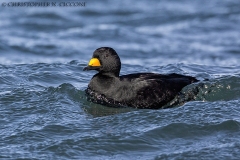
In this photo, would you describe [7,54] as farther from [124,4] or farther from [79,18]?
[124,4]

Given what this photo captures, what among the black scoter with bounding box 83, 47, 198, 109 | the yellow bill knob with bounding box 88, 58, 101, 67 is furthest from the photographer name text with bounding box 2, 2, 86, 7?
the yellow bill knob with bounding box 88, 58, 101, 67

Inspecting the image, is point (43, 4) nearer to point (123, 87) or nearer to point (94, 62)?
point (94, 62)

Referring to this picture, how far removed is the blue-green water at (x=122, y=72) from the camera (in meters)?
6.74

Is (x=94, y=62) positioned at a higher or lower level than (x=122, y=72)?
higher

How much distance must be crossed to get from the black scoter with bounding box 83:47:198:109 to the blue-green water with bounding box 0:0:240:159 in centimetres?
17

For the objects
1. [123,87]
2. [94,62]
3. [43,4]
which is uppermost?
[43,4]

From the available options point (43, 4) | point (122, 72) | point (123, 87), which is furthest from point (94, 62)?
point (43, 4)

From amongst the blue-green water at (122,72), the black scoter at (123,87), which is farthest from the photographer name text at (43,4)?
the black scoter at (123,87)

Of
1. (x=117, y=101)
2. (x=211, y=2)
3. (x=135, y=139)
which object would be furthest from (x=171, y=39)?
(x=135, y=139)

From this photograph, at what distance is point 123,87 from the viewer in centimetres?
823

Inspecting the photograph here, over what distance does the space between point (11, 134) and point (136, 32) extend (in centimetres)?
956

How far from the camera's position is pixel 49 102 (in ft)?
27.6

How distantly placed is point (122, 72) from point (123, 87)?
9.73 feet

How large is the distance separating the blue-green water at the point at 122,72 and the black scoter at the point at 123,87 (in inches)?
6.7
